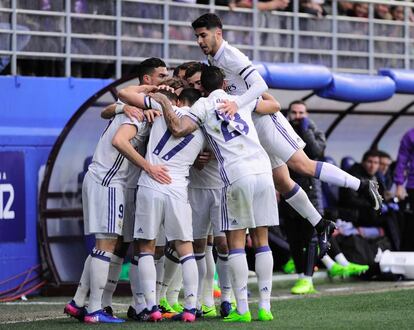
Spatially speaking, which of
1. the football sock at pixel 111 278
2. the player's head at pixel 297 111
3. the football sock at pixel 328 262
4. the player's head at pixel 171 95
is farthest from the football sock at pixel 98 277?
the football sock at pixel 328 262

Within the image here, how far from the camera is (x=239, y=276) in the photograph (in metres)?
10.1

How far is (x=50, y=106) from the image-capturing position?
46.1ft

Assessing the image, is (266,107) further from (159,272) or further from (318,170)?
(159,272)

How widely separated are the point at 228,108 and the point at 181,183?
74 centimetres

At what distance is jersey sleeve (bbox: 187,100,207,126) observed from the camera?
10141mm

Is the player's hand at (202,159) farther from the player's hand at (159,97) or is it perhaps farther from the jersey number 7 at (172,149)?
the player's hand at (159,97)

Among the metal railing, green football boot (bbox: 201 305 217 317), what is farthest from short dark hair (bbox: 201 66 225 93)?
the metal railing

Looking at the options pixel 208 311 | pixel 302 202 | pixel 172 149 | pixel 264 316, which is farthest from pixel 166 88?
pixel 264 316

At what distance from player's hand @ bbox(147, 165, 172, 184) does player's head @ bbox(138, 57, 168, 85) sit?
98cm

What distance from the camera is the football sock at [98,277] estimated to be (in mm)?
10211

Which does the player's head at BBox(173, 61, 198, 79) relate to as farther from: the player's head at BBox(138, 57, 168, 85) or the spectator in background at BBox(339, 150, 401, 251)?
the spectator in background at BBox(339, 150, 401, 251)

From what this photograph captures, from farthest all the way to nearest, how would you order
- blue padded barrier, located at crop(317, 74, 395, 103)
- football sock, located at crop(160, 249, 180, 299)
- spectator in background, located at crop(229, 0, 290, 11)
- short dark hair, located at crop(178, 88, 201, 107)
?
spectator in background, located at crop(229, 0, 290, 11) → blue padded barrier, located at crop(317, 74, 395, 103) → football sock, located at crop(160, 249, 180, 299) → short dark hair, located at crop(178, 88, 201, 107)

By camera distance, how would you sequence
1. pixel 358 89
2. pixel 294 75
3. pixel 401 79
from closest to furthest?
pixel 294 75 → pixel 358 89 → pixel 401 79

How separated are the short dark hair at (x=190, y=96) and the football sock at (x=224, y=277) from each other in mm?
1394
